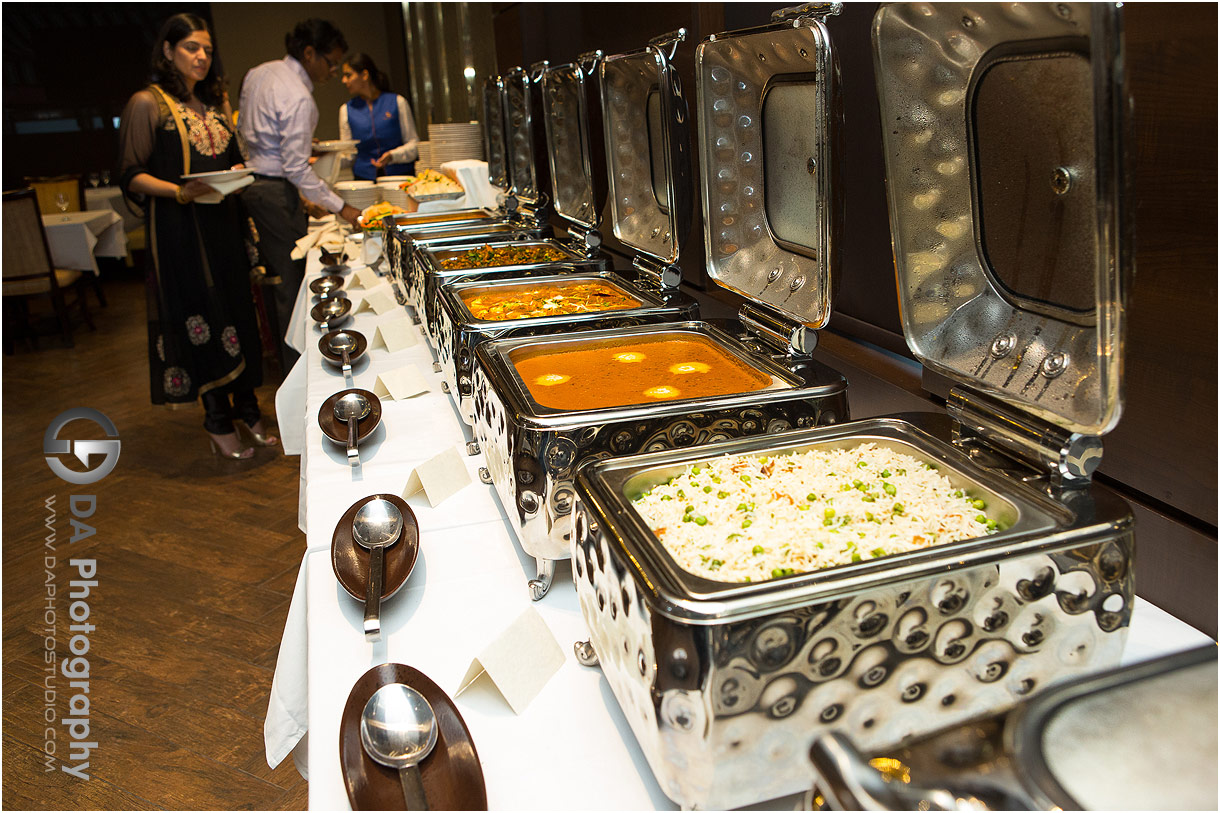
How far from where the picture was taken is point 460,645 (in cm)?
86

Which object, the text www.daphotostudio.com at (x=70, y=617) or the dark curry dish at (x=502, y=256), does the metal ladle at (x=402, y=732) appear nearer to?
the dark curry dish at (x=502, y=256)

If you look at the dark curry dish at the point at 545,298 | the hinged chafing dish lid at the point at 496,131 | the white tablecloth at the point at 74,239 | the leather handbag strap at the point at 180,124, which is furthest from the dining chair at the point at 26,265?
the dark curry dish at the point at 545,298

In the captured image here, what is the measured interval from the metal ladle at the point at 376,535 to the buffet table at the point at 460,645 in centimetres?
4

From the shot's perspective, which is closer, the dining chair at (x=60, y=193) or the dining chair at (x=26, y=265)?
the dining chair at (x=26, y=265)

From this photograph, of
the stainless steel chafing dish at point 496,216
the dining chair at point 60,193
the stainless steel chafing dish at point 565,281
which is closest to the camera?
the stainless steel chafing dish at point 565,281

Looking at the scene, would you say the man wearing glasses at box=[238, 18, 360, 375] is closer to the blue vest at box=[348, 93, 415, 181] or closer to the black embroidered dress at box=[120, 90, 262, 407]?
the black embroidered dress at box=[120, 90, 262, 407]

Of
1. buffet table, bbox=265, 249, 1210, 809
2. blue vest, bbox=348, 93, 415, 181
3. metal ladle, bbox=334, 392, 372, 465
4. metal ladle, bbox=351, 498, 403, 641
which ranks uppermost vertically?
blue vest, bbox=348, 93, 415, 181

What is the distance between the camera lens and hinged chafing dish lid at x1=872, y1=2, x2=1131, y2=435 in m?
0.58

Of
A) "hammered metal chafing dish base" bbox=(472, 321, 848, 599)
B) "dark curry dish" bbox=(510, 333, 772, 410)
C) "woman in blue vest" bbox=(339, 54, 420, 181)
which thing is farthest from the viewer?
"woman in blue vest" bbox=(339, 54, 420, 181)

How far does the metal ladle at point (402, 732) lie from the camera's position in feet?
2.09

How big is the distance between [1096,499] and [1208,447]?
0.52 feet

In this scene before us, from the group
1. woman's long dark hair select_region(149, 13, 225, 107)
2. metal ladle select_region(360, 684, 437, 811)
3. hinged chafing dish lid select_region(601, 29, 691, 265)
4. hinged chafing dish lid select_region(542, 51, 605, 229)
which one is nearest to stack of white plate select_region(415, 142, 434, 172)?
woman's long dark hair select_region(149, 13, 225, 107)

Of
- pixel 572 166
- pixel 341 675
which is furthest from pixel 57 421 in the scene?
pixel 341 675

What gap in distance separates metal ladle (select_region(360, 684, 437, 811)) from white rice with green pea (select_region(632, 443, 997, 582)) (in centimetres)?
24
